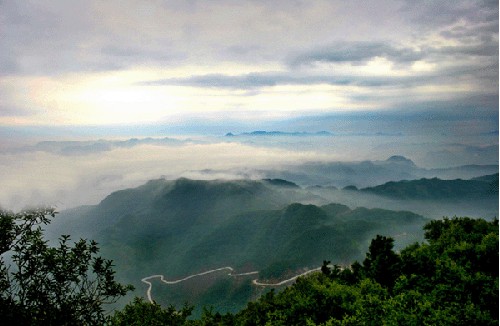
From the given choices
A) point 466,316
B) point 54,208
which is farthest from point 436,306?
point 54,208

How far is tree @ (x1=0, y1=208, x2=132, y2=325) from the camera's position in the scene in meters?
9.03

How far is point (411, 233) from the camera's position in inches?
5782

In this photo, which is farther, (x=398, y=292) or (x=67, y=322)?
(x=398, y=292)

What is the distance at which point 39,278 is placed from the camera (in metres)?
9.38

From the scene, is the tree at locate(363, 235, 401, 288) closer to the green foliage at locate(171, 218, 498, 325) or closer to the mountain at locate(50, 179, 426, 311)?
the green foliage at locate(171, 218, 498, 325)

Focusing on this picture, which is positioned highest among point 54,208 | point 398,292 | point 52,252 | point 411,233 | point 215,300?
point 54,208

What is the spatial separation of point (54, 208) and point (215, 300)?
11655 cm

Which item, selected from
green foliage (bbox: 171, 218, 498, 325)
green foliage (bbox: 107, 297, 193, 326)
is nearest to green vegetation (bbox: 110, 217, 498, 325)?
green foliage (bbox: 171, 218, 498, 325)

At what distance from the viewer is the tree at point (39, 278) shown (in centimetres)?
903

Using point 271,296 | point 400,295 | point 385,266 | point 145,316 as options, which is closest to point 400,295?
point 400,295

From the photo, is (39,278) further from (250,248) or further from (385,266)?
(250,248)

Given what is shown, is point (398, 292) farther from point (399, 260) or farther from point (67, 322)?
point (67, 322)

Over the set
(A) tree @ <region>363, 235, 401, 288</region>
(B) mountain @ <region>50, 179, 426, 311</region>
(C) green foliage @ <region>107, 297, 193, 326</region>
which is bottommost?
(B) mountain @ <region>50, 179, 426, 311</region>

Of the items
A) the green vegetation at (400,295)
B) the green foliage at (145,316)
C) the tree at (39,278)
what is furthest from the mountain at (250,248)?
the tree at (39,278)
